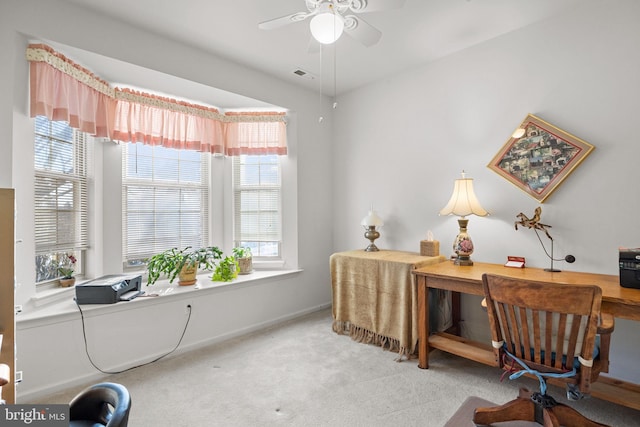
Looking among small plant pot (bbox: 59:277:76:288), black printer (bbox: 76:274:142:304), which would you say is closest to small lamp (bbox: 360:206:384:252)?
black printer (bbox: 76:274:142:304)

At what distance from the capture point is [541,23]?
7.74 feet

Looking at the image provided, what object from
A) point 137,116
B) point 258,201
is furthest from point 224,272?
point 137,116

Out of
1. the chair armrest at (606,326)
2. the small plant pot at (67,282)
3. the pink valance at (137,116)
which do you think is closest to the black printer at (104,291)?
the small plant pot at (67,282)

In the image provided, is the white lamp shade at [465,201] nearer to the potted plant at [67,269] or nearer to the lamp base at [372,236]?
the lamp base at [372,236]

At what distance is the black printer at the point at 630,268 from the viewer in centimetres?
174

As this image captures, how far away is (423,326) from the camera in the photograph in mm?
2365

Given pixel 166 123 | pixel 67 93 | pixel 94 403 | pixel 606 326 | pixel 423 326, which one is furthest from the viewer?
pixel 166 123

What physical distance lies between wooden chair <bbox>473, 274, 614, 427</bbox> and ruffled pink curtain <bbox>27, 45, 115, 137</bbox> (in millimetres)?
3019

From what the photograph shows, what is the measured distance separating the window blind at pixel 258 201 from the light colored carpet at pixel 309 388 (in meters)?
1.22

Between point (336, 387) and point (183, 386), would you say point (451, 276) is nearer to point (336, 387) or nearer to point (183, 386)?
point (336, 387)

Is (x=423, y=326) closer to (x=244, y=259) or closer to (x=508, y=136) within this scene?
(x=508, y=136)

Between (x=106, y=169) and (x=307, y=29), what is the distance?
2.16m

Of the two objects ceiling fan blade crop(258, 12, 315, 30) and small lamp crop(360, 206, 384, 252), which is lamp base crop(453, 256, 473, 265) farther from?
ceiling fan blade crop(258, 12, 315, 30)

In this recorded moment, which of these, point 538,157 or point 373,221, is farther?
point 373,221
